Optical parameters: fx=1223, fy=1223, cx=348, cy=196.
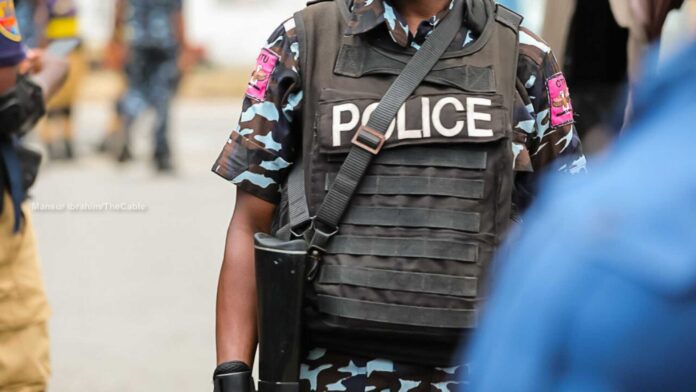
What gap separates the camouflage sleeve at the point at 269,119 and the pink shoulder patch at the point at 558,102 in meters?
0.47

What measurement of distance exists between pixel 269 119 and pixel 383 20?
10.9 inches

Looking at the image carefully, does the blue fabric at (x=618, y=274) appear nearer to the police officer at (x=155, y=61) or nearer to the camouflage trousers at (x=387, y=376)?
the camouflage trousers at (x=387, y=376)

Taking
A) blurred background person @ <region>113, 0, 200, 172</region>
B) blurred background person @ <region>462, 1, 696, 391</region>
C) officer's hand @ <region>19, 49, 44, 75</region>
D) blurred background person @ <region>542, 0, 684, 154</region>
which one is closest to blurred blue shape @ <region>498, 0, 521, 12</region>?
blurred background person @ <region>542, 0, 684, 154</region>

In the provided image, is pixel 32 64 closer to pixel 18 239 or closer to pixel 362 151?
pixel 18 239

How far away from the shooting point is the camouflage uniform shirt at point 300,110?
7.30 feet

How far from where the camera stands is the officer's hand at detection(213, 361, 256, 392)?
2.23 m

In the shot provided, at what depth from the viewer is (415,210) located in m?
2.14

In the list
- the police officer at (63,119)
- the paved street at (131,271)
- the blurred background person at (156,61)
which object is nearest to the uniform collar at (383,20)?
the paved street at (131,271)

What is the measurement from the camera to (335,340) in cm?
217

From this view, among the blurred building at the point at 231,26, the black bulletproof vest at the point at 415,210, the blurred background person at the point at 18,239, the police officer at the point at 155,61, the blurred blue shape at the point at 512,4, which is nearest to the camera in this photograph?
the black bulletproof vest at the point at 415,210

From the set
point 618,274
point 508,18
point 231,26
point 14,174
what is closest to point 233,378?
point 508,18

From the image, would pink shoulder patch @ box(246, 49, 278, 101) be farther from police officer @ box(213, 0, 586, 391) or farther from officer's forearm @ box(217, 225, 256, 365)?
officer's forearm @ box(217, 225, 256, 365)

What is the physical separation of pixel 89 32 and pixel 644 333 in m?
19.2

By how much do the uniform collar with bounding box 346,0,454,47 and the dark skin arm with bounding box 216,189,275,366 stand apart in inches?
15.0
